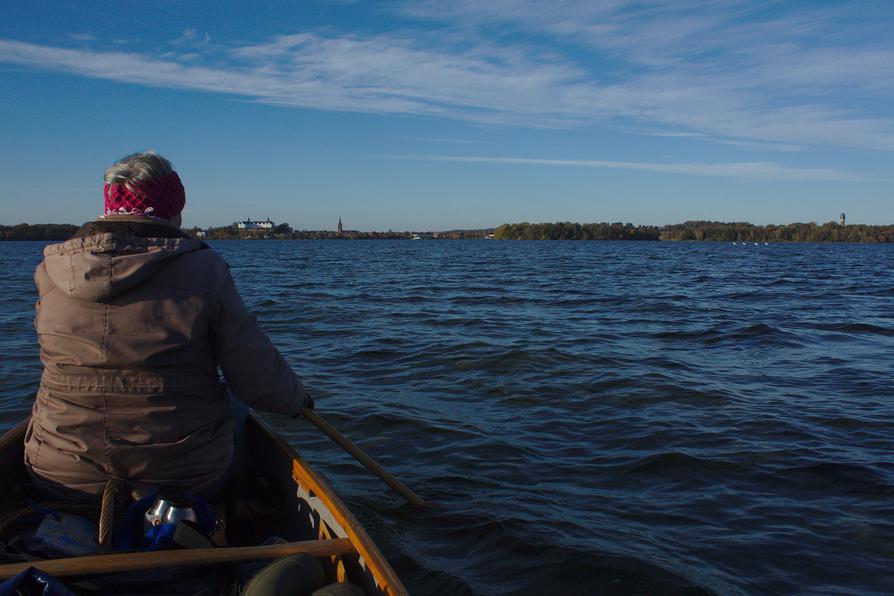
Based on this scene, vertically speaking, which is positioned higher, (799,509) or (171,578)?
(171,578)

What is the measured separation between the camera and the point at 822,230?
150m

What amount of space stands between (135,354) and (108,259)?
0.44 m

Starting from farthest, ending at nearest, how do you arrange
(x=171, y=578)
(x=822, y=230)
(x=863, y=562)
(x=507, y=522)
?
(x=822, y=230), (x=507, y=522), (x=863, y=562), (x=171, y=578)

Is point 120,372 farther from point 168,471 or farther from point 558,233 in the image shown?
A: point 558,233

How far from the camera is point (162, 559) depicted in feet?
9.05

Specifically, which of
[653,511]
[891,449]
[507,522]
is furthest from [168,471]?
[891,449]

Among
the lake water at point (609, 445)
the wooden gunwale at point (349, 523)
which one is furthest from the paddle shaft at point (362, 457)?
the wooden gunwale at point (349, 523)

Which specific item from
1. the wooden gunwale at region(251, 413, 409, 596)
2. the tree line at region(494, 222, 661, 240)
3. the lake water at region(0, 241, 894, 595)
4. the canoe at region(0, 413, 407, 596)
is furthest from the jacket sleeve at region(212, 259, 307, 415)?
the tree line at region(494, 222, 661, 240)

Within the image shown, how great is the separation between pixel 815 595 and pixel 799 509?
1390 mm

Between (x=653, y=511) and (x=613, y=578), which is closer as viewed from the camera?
(x=613, y=578)

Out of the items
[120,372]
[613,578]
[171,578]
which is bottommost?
[613,578]

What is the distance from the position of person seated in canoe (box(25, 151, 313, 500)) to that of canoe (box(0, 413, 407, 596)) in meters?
0.54

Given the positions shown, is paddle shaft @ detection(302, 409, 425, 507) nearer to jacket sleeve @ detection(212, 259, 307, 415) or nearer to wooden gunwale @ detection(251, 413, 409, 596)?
wooden gunwale @ detection(251, 413, 409, 596)

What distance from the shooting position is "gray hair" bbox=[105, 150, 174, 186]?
10.4 ft
